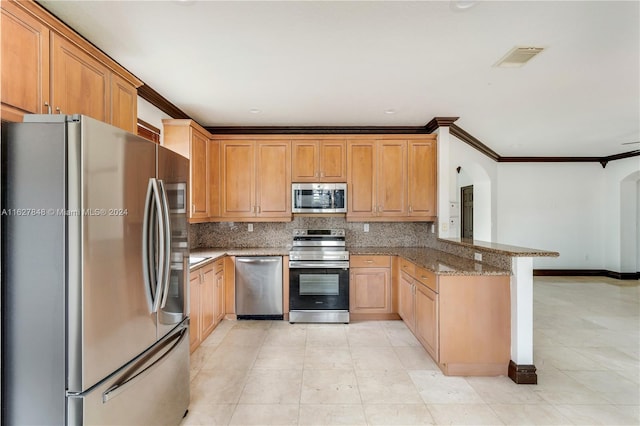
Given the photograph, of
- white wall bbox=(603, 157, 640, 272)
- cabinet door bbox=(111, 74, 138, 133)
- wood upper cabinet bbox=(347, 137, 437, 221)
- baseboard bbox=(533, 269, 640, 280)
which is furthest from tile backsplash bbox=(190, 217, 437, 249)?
white wall bbox=(603, 157, 640, 272)

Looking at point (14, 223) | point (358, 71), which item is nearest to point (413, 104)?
point (358, 71)

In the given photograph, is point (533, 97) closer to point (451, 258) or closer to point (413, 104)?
point (413, 104)

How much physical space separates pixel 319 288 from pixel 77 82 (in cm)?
305

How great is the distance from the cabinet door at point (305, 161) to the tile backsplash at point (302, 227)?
0.66m

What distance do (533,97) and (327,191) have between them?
2.50 m

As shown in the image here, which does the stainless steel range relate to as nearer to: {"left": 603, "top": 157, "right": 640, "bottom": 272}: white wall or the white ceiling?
the white ceiling

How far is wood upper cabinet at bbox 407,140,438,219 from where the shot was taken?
414 cm

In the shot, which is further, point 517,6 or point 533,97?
point 533,97

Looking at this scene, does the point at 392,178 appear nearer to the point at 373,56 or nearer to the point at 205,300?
the point at 373,56

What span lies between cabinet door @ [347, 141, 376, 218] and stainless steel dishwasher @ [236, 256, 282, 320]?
1.27m

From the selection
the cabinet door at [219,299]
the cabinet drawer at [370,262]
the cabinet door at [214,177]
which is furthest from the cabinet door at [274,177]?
the cabinet drawer at [370,262]

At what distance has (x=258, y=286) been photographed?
388cm

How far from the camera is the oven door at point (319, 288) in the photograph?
3830 mm

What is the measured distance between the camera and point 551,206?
21.3ft
